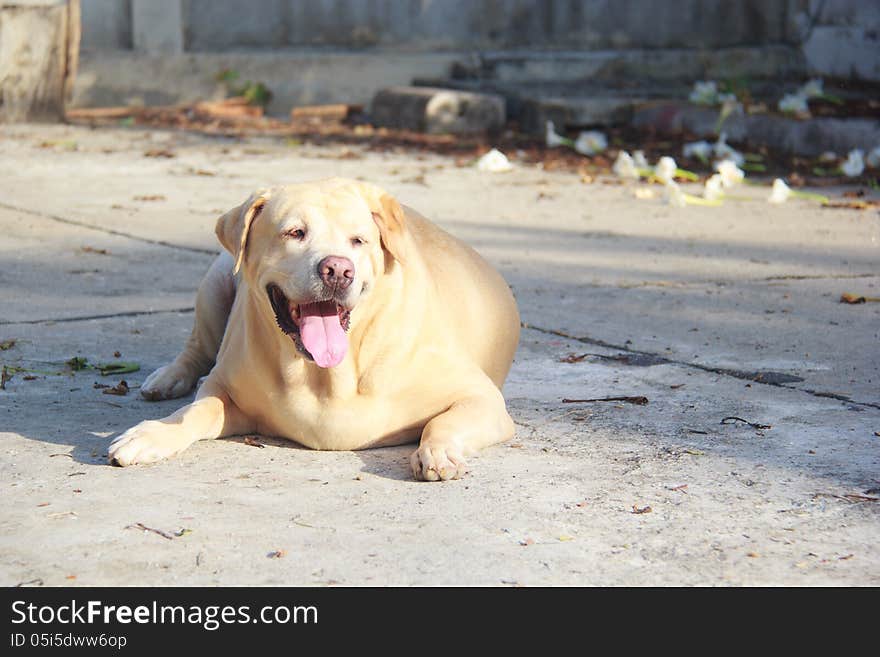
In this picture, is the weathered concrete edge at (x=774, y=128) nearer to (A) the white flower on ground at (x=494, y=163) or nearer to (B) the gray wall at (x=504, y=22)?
(B) the gray wall at (x=504, y=22)

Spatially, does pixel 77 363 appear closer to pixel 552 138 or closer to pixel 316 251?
pixel 316 251

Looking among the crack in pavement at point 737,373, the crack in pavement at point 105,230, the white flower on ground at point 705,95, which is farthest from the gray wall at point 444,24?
the crack in pavement at point 737,373

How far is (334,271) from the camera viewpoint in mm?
3500

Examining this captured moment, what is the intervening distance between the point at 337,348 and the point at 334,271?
256 mm

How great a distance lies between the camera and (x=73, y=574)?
282cm

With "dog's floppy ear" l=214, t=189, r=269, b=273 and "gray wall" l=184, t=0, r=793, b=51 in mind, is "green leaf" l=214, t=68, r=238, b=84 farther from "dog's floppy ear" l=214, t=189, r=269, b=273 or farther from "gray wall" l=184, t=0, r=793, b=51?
"dog's floppy ear" l=214, t=189, r=269, b=273

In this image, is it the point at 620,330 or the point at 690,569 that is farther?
the point at 620,330

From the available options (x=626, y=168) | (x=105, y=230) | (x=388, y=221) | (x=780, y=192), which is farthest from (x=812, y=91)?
(x=388, y=221)

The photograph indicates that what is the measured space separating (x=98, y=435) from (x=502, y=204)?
16.8 feet

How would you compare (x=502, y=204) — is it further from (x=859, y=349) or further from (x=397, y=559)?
(x=397, y=559)

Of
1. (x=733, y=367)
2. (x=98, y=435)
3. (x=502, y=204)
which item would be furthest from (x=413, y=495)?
(x=502, y=204)

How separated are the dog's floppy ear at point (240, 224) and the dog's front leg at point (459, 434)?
2.26 ft

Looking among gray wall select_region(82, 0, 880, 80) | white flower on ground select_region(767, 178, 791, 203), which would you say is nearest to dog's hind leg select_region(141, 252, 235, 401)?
white flower on ground select_region(767, 178, 791, 203)

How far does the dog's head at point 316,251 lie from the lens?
11.6ft
